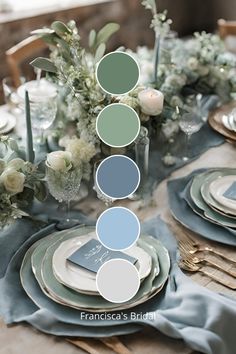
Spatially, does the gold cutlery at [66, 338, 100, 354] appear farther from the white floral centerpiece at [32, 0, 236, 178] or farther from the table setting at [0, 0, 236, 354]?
the white floral centerpiece at [32, 0, 236, 178]

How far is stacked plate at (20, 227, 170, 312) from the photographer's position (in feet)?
3.38

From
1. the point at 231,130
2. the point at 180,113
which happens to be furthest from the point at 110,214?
the point at 231,130

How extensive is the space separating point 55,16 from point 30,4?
0.56ft

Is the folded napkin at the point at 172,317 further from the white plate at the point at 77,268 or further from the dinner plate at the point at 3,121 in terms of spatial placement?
the dinner plate at the point at 3,121

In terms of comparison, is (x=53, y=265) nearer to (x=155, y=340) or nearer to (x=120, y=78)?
(x=155, y=340)

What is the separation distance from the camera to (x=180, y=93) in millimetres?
1799

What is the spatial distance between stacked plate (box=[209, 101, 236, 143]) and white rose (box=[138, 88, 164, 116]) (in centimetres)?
42

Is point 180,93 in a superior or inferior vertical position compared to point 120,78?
inferior

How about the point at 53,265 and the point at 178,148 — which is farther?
the point at 178,148

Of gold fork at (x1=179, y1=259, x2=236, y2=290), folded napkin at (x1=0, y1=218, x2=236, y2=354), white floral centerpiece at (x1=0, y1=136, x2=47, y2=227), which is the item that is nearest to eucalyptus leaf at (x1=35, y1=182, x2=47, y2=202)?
white floral centerpiece at (x1=0, y1=136, x2=47, y2=227)

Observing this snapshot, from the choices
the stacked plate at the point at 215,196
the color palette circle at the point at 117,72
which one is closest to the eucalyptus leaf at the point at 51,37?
the stacked plate at the point at 215,196

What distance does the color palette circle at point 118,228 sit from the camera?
33.9 inches

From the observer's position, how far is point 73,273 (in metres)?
1.08

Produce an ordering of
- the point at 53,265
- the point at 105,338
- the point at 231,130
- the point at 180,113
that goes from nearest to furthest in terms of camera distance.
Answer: the point at 105,338
the point at 53,265
the point at 180,113
the point at 231,130
